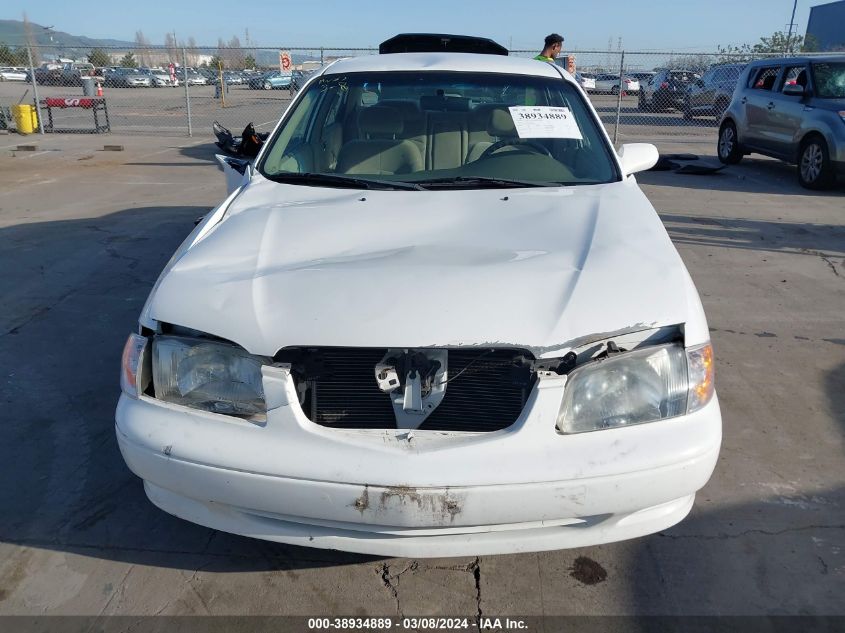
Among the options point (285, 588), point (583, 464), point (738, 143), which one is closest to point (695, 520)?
point (583, 464)

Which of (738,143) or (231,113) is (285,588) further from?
(231,113)

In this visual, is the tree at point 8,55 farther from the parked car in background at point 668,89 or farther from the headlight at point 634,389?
the headlight at point 634,389

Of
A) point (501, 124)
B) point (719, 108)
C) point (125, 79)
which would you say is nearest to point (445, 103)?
point (501, 124)

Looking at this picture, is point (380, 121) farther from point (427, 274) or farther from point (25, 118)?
point (25, 118)

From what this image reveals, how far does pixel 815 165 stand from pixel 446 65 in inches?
305

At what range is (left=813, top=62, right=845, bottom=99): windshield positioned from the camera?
32.2ft

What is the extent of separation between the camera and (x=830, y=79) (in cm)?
991

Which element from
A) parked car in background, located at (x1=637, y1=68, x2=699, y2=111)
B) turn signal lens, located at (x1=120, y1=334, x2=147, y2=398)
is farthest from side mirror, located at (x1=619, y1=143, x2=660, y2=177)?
parked car in background, located at (x1=637, y1=68, x2=699, y2=111)

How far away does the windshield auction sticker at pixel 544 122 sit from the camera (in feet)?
11.7

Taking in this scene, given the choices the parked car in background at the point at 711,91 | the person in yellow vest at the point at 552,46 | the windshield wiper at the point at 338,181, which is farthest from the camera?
the parked car in background at the point at 711,91

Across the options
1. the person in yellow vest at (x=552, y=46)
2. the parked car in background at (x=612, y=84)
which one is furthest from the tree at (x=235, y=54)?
the parked car in background at (x=612, y=84)

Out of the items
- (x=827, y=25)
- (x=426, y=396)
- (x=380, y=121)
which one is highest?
(x=827, y=25)

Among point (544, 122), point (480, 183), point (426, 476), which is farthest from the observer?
point (544, 122)

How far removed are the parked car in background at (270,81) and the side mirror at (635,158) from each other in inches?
1277
